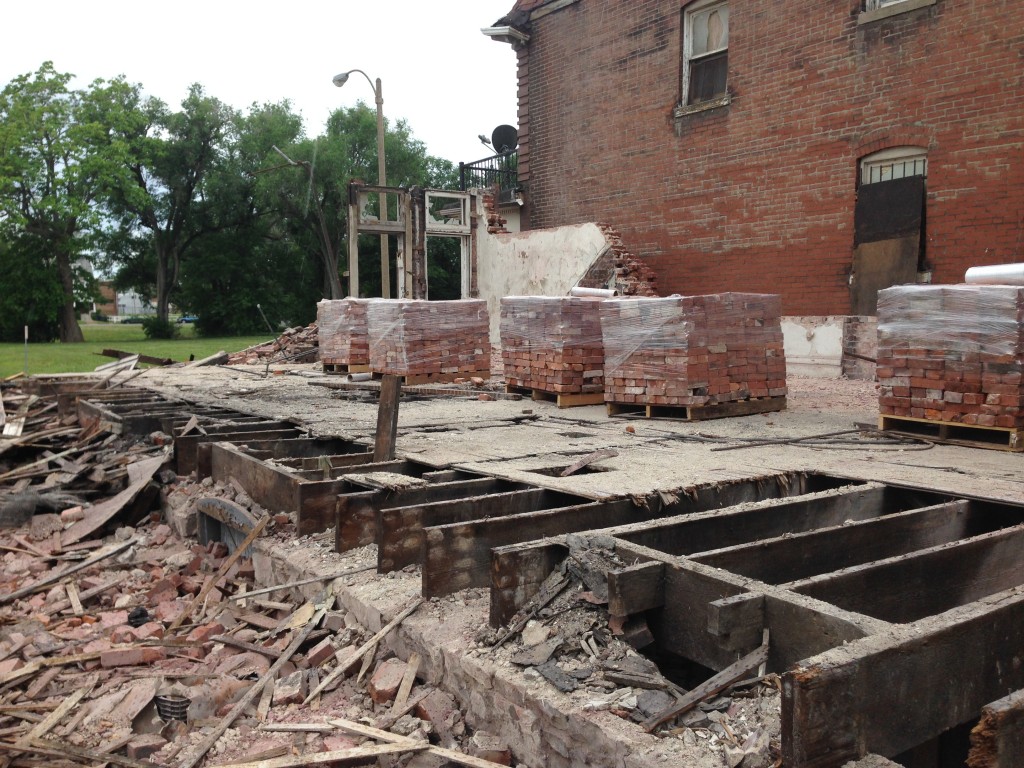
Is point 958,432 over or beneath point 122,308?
beneath

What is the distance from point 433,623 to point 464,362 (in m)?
10.8

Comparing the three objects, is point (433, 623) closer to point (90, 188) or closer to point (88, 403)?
point (88, 403)

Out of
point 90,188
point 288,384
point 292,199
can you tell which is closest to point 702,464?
point 288,384

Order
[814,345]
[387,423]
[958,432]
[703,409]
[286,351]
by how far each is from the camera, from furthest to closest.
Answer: [286,351]
[814,345]
[703,409]
[958,432]
[387,423]

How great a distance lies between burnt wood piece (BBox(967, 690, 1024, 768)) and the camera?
2.35m

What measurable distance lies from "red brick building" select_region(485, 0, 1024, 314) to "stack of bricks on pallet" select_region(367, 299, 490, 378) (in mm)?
4935

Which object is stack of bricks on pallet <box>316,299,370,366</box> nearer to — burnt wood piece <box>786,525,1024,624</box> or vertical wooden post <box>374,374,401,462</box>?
vertical wooden post <box>374,374,401,462</box>

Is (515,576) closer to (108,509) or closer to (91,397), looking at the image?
(108,509)

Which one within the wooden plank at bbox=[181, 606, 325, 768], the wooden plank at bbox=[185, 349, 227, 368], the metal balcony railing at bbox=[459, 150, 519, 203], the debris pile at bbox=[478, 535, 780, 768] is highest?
the metal balcony railing at bbox=[459, 150, 519, 203]

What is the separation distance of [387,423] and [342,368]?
38.4 feet

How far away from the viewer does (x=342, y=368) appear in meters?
18.2

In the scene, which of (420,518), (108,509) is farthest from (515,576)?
(108,509)

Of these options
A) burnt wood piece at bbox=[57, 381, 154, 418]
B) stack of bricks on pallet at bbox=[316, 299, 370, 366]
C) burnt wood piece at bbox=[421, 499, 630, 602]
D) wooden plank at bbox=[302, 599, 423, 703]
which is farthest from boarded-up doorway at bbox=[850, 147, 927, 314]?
wooden plank at bbox=[302, 599, 423, 703]

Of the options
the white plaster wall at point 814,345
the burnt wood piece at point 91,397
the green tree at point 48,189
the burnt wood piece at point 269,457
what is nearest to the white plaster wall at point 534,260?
the white plaster wall at point 814,345
